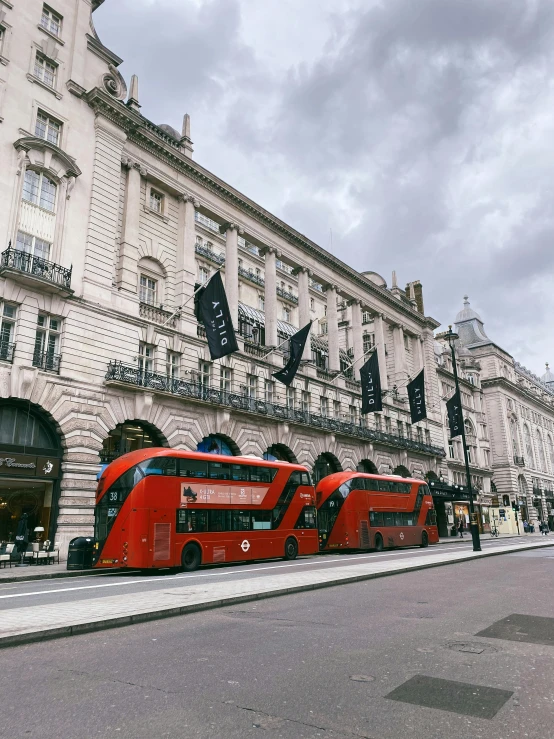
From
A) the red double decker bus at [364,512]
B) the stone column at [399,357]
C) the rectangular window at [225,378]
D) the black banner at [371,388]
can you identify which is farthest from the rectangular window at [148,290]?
the stone column at [399,357]

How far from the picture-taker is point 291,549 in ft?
80.5

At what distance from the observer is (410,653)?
23.0ft

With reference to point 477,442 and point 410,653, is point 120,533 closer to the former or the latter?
point 410,653

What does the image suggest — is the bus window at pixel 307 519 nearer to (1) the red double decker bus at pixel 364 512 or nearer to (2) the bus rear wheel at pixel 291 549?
(2) the bus rear wheel at pixel 291 549

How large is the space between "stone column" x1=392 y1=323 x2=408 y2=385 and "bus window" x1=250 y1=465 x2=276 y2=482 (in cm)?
3463

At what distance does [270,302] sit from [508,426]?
2194 inches

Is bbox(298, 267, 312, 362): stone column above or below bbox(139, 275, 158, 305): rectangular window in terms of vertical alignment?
above

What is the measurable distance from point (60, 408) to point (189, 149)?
20726 millimetres

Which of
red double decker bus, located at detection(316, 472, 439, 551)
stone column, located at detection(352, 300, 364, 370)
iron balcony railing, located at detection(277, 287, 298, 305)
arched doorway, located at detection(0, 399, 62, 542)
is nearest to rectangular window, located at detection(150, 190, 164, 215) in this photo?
arched doorway, located at detection(0, 399, 62, 542)

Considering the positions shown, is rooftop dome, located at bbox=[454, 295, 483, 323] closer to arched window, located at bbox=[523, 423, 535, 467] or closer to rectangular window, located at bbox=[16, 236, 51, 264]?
arched window, located at bbox=[523, 423, 535, 467]

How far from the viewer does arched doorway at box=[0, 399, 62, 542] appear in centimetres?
2322

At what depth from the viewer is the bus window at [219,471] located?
2097 centimetres

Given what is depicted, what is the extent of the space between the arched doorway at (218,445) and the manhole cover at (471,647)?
967 inches

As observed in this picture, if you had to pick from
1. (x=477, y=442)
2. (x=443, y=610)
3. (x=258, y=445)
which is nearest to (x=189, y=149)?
(x=258, y=445)
